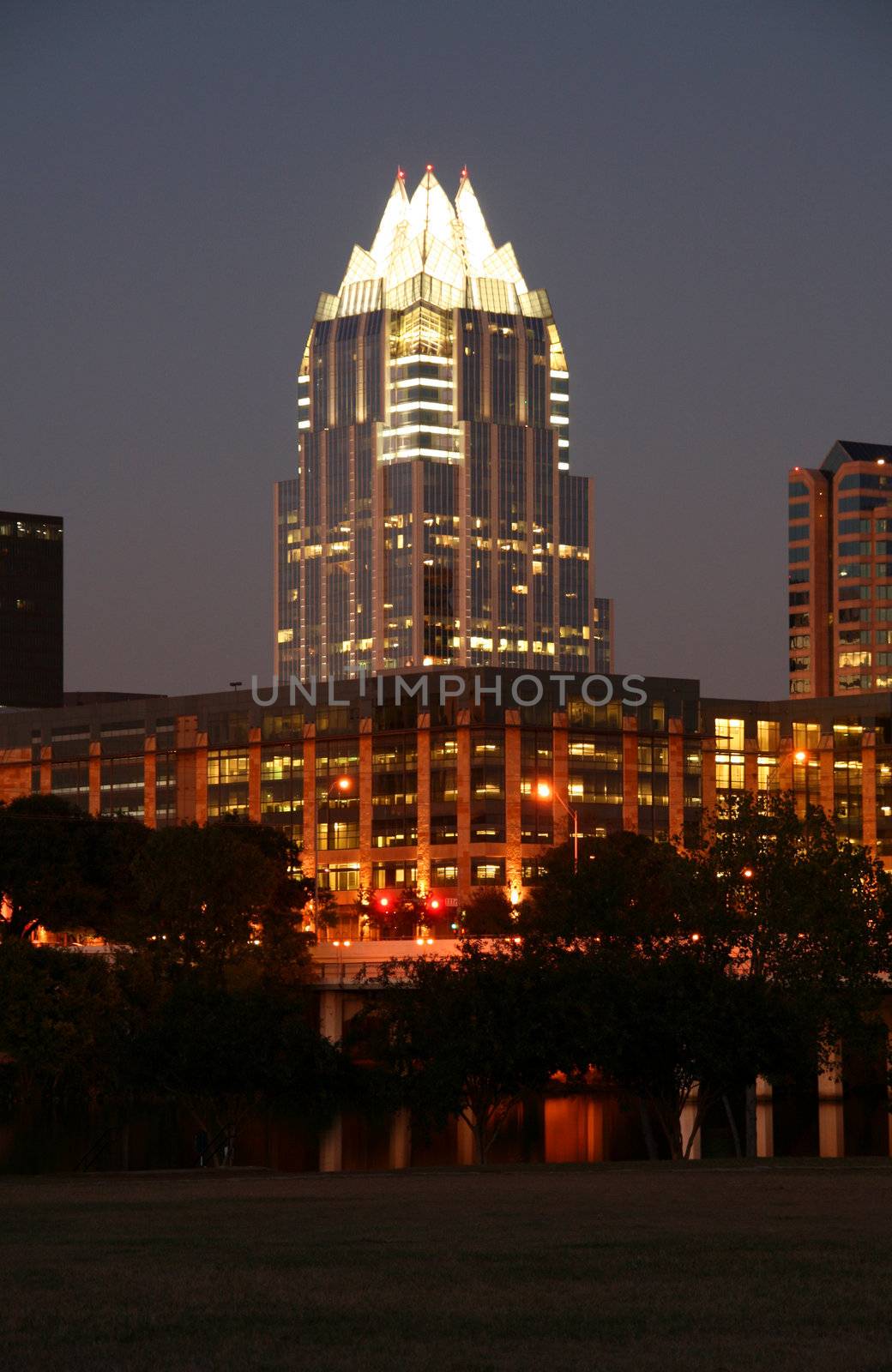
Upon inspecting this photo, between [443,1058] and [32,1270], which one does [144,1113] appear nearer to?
[443,1058]

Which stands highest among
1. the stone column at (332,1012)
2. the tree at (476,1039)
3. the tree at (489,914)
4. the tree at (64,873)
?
the tree at (64,873)

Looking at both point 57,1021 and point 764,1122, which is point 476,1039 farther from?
point 57,1021

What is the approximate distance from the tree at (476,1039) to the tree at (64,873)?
223 ft

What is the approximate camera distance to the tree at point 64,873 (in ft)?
484

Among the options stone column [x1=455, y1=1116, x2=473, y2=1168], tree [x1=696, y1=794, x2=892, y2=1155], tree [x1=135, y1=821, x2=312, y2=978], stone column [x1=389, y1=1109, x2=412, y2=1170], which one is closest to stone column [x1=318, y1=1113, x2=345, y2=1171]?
stone column [x1=389, y1=1109, x2=412, y2=1170]

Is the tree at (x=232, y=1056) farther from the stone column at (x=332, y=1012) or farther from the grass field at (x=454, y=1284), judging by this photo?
the stone column at (x=332, y=1012)

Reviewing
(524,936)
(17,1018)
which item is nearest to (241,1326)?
(524,936)

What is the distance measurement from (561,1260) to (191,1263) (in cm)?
523

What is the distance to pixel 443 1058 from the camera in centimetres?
7588

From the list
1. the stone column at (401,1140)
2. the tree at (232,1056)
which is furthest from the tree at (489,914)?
the tree at (232,1056)

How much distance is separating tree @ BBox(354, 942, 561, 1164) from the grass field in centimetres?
3381

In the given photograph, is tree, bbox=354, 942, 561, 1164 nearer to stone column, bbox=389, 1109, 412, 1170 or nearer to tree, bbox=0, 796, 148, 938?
stone column, bbox=389, 1109, 412, 1170

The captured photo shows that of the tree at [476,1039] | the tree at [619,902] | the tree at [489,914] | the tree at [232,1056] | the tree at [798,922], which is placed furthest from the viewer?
the tree at [489,914]

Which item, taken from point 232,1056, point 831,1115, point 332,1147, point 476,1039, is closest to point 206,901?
point 332,1147
